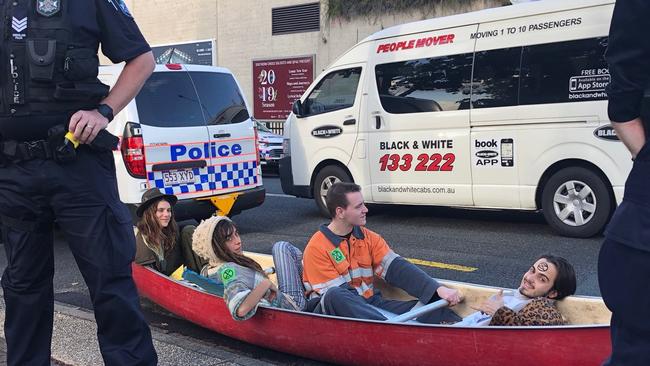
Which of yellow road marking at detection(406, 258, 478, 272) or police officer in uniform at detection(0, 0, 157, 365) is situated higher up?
police officer in uniform at detection(0, 0, 157, 365)

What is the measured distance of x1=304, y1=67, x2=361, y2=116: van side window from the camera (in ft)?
29.2

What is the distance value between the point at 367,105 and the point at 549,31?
2.44 m

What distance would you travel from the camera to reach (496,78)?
25.0ft

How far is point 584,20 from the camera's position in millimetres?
6980

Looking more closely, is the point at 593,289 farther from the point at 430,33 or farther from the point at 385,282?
the point at 430,33

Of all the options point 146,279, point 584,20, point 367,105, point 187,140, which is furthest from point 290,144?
point 146,279

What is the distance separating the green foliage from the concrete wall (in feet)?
0.32

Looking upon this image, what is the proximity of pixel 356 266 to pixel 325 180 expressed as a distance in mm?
5026

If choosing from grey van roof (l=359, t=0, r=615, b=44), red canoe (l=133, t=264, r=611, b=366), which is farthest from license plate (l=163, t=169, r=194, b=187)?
grey van roof (l=359, t=0, r=615, b=44)

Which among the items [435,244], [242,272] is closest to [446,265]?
[435,244]

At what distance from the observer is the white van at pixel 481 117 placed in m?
7.01

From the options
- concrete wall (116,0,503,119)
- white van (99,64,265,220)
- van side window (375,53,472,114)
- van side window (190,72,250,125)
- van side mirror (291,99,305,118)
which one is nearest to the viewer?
white van (99,64,265,220)

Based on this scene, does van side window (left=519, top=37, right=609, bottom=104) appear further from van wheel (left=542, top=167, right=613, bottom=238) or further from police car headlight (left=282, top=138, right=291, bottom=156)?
police car headlight (left=282, top=138, right=291, bottom=156)

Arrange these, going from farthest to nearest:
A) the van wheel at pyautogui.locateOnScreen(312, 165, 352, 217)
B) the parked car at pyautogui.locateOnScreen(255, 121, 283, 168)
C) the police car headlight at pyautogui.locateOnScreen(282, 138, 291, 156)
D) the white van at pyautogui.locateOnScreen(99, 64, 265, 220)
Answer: the parked car at pyautogui.locateOnScreen(255, 121, 283, 168) → the police car headlight at pyautogui.locateOnScreen(282, 138, 291, 156) → the van wheel at pyautogui.locateOnScreen(312, 165, 352, 217) → the white van at pyautogui.locateOnScreen(99, 64, 265, 220)
